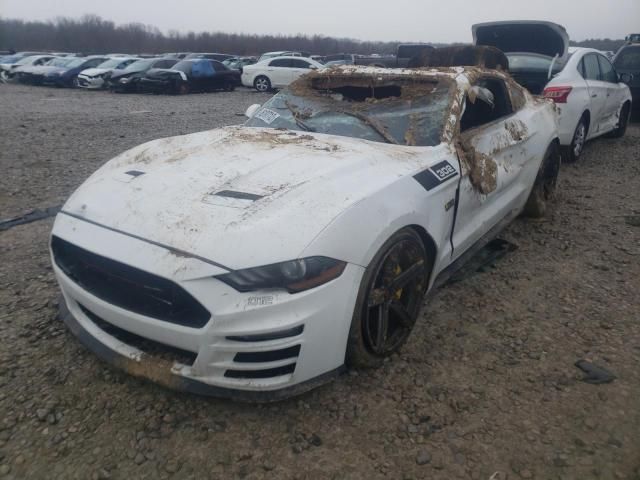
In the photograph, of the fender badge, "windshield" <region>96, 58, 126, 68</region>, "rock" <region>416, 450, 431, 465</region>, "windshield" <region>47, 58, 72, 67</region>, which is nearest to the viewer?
"rock" <region>416, 450, 431, 465</region>

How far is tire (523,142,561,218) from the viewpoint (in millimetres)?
4180

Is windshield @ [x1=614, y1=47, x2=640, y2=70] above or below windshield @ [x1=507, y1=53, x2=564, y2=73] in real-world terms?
A: above

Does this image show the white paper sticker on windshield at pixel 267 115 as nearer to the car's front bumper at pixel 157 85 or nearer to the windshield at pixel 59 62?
the car's front bumper at pixel 157 85

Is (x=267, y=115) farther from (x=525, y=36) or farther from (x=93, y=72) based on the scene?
(x=93, y=72)

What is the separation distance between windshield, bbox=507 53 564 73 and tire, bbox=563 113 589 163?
0.77 metres

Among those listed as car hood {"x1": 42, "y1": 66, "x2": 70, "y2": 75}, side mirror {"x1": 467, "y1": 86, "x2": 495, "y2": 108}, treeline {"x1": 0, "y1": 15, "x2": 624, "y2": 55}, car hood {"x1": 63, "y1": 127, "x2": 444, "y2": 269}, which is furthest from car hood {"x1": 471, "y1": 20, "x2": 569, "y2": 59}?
treeline {"x1": 0, "y1": 15, "x2": 624, "y2": 55}

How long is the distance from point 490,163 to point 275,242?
1.90 metres

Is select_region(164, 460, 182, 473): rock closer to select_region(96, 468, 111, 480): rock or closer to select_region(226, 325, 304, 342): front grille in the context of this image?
select_region(96, 468, 111, 480): rock

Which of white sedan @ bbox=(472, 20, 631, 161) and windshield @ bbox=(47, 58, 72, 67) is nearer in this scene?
white sedan @ bbox=(472, 20, 631, 161)

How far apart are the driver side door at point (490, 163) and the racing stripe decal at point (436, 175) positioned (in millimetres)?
144

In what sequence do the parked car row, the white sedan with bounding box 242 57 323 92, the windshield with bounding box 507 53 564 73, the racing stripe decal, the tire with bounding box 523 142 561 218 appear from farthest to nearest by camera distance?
the white sedan with bounding box 242 57 323 92 → the parked car row → the windshield with bounding box 507 53 564 73 → the tire with bounding box 523 142 561 218 → the racing stripe decal

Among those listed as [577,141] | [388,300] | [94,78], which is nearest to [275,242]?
[388,300]

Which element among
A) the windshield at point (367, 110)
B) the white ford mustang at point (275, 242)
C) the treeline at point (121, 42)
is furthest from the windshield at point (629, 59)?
the treeline at point (121, 42)

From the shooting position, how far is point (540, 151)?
3.98 m
